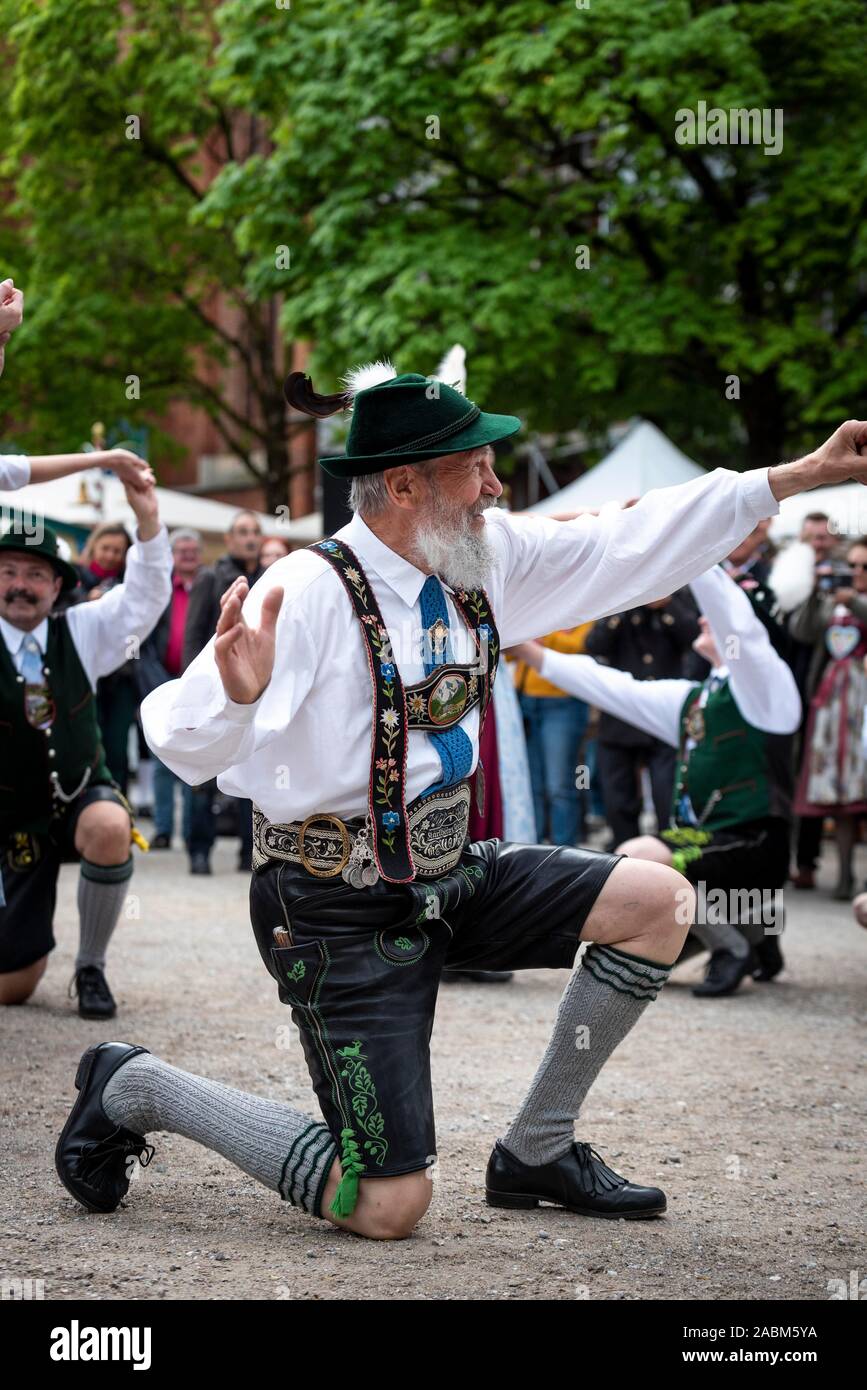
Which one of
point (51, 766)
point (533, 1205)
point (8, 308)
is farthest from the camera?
point (51, 766)

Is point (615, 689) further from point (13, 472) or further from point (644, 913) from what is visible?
point (644, 913)

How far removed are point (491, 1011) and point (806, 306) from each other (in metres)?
10.2

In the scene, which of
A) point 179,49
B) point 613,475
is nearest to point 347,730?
point 613,475

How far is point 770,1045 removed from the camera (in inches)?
232

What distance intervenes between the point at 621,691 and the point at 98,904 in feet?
6.77

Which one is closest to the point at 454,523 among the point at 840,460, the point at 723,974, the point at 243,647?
the point at 243,647

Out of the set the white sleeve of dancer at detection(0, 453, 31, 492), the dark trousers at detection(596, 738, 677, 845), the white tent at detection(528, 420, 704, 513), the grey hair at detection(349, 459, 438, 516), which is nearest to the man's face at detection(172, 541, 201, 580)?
the white tent at detection(528, 420, 704, 513)

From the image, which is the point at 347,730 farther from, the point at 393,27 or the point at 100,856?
the point at 393,27

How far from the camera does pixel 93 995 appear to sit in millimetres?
5918

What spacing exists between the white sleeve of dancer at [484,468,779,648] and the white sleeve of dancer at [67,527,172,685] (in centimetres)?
207

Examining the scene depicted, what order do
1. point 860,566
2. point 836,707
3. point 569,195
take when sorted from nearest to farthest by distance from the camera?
point 860,566
point 836,707
point 569,195

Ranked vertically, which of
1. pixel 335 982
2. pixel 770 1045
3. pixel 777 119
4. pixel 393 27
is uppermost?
pixel 393 27

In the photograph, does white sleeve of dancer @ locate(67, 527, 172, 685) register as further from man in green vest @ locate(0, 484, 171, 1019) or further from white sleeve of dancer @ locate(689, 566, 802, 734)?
white sleeve of dancer @ locate(689, 566, 802, 734)

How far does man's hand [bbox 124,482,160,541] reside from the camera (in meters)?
5.48
